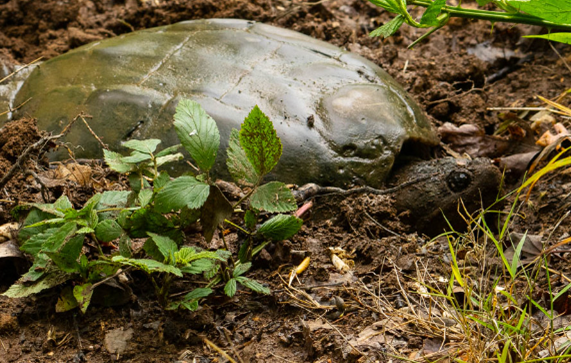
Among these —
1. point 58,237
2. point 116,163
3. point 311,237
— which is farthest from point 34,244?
point 311,237

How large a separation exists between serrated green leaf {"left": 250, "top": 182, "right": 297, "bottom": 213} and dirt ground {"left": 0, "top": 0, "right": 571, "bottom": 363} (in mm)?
357

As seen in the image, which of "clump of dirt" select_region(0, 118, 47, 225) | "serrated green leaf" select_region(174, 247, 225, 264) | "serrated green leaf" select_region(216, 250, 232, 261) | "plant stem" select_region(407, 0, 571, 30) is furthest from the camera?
"clump of dirt" select_region(0, 118, 47, 225)

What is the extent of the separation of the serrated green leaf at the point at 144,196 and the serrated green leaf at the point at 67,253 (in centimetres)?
19

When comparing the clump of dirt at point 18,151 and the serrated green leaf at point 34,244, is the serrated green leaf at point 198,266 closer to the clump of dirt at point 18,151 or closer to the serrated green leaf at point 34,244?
the serrated green leaf at point 34,244

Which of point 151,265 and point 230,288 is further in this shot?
point 230,288

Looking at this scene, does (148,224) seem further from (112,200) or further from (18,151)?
(18,151)

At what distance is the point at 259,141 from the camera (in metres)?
1.47

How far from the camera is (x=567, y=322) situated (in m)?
1.50

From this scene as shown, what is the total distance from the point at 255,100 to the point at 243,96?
0.20 ft

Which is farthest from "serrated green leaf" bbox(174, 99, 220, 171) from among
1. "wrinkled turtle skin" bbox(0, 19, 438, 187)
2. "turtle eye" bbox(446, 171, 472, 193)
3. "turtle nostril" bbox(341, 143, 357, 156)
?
"turtle eye" bbox(446, 171, 472, 193)

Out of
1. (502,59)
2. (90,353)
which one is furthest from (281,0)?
(90,353)

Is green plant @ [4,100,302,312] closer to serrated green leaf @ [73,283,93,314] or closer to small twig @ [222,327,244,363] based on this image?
serrated green leaf @ [73,283,93,314]

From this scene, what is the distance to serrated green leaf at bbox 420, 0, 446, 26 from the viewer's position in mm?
1221

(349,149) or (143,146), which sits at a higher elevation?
(143,146)
